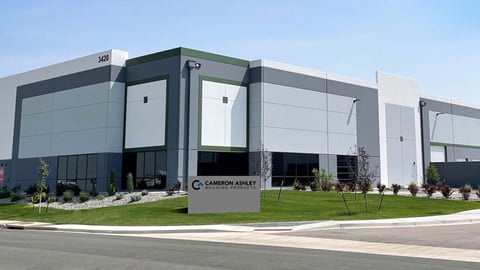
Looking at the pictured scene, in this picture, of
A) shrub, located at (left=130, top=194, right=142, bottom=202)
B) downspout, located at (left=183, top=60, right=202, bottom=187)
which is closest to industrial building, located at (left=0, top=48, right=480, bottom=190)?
downspout, located at (left=183, top=60, right=202, bottom=187)

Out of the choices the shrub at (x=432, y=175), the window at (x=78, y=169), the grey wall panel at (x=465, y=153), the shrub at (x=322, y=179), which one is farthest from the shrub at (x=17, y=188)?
the grey wall panel at (x=465, y=153)

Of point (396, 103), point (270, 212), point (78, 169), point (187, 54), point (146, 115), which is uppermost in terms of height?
point (187, 54)

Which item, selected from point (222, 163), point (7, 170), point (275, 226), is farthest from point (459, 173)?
point (7, 170)

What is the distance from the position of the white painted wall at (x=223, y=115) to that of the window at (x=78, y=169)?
1086 centimetres

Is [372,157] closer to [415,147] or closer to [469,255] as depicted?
[415,147]

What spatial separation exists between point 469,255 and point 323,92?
115 feet

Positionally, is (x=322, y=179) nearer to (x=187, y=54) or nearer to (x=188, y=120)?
(x=188, y=120)

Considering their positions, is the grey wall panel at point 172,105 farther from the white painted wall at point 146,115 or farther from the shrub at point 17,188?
the shrub at point 17,188

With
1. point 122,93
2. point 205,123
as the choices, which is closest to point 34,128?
point 122,93

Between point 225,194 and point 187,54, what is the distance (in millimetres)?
15945

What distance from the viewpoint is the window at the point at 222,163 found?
131 feet

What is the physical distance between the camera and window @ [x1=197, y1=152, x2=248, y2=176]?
3988cm

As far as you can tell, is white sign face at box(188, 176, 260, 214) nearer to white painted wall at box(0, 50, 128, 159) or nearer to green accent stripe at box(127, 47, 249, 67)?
green accent stripe at box(127, 47, 249, 67)

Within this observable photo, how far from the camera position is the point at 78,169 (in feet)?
146
